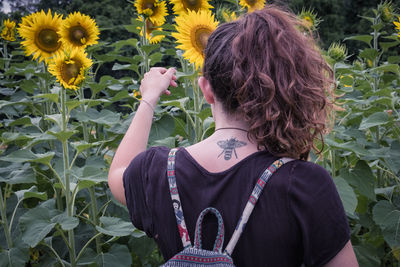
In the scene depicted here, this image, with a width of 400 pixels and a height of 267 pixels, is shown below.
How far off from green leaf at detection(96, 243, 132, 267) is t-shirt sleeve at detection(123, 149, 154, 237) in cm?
91

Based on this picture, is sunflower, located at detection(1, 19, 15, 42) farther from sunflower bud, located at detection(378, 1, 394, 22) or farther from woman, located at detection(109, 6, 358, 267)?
woman, located at detection(109, 6, 358, 267)

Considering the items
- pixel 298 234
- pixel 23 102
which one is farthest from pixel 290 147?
pixel 23 102

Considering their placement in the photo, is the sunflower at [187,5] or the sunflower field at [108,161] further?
the sunflower at [187,5]

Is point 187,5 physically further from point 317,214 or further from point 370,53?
point 317,214

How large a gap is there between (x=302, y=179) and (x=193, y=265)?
294 millimetres

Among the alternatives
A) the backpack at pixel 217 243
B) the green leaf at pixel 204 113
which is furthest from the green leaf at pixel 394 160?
the backpack at pixel 217 243

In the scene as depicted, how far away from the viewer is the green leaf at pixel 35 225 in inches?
68.4

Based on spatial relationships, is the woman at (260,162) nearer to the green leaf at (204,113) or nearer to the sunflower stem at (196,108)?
the green leaf at (204,113)

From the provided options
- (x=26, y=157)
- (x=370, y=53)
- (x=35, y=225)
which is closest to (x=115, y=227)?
(x=35, y=225)

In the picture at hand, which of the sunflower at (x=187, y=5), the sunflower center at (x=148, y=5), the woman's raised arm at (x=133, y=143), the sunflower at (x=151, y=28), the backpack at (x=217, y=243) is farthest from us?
the sunflower at (x=151, y=28)

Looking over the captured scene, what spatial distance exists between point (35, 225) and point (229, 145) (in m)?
1.08

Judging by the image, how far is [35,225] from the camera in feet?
5.89

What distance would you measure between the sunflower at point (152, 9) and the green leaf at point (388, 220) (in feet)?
5.06

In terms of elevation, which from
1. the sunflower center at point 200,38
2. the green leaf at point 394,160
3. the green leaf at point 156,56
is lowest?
the green leaf at point 394,160
